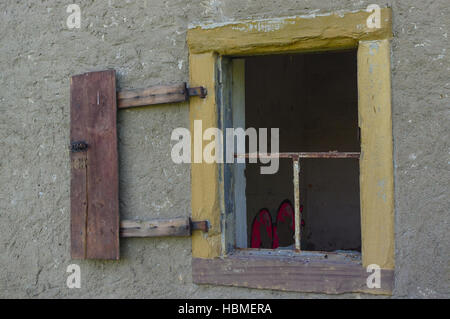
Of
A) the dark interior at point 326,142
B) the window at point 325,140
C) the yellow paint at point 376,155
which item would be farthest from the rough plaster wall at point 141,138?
the dark interior at point 326,142

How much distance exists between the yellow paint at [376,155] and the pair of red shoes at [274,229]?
1.90 metres

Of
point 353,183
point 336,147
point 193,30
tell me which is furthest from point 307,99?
point 193,30

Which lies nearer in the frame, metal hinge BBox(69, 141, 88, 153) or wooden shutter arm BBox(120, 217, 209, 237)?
wooden shutter arm BBox(120, 217, 209, 237)

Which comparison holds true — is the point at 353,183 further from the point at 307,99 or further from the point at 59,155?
the point at 59,155

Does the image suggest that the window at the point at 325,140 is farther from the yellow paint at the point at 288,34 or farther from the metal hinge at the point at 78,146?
the metal hinge at the point at 78,146

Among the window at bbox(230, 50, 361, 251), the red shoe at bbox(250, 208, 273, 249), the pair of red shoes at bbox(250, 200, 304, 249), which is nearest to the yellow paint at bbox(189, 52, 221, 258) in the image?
the pair of red shoes at bbox(250, 200, 304, 249)

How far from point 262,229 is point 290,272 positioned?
7.82ft

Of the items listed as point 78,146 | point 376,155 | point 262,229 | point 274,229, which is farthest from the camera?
point 274,229

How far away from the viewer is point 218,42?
116 inches

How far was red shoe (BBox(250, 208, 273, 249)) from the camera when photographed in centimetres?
495

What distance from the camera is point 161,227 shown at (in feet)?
9.85

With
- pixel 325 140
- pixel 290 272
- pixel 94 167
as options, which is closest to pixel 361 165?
pixel 290 272

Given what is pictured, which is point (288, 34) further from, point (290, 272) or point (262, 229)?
point (262, 229)

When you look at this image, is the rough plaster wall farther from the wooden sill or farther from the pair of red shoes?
the pair of red shoes
